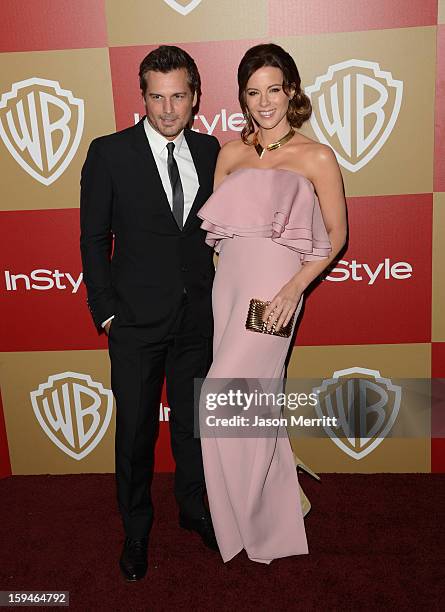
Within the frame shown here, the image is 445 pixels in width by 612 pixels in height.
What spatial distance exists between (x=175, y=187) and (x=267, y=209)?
0.34 metres

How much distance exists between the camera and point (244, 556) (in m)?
2.51

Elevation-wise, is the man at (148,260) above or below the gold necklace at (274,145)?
below

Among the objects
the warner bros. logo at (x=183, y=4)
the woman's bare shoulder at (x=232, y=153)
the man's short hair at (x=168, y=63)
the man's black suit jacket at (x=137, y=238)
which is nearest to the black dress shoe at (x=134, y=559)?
the man's black suit jacket at (x=137, y=238)

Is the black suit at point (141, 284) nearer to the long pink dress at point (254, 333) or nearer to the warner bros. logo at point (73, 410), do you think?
the long pink dress at point (254, 333)

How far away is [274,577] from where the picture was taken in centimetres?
238

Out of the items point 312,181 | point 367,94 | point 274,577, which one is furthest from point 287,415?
point 367,94

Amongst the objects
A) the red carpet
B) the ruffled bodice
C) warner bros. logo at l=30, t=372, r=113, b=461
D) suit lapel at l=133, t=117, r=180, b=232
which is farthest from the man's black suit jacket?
the red carpet

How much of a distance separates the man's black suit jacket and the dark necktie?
0.12 feet

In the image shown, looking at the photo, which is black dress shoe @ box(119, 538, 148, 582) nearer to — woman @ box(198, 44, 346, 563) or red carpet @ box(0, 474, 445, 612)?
red carpet @ box(0, 474, 445, 612)

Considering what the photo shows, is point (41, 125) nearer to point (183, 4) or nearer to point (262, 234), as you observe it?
point (183, 4)

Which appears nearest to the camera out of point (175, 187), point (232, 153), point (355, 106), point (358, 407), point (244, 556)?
point (175, 187)

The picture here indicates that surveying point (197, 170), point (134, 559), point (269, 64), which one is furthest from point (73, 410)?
point (269, 64)

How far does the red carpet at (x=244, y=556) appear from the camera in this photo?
228 cm

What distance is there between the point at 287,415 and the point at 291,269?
3.43ft
